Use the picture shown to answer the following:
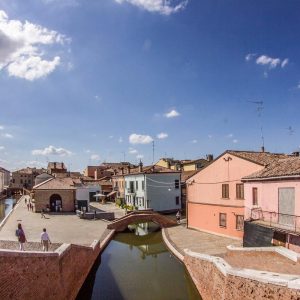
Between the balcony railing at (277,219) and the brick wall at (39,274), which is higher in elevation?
the balcony railing at (277,219)

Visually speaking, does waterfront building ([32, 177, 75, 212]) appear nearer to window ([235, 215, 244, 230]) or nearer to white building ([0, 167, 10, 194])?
window ([235, 215, 244, 230])

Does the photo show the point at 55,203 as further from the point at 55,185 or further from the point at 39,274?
the point at 39,274

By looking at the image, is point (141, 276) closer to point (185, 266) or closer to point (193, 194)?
point (185, 266)

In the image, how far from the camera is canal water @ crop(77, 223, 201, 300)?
2002cm

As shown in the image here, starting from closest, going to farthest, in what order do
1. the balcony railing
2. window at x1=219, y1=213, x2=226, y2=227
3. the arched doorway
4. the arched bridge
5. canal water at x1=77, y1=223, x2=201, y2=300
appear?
the balcony railing < canal water at x1=77, y1=223, x2=201, y2=300 < window at x1=219, y1=213, x2=226, y2=227 < the arched bridge < the arched doorway

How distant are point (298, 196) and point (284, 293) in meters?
9.25

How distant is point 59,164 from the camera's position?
10500 centimetres

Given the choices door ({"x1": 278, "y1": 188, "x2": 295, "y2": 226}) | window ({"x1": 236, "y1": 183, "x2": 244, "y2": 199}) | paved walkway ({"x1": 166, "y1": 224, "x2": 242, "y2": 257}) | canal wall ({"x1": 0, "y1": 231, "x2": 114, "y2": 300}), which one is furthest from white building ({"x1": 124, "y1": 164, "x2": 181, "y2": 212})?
canal wall ({"x1": 0, "y1": 231, "x2": 114, "y2": 300})

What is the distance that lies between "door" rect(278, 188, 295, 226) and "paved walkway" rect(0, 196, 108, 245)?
13594mm

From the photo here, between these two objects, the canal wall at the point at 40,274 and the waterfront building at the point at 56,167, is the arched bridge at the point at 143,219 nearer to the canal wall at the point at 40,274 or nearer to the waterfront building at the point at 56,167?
the canal wall at the point at 40,274

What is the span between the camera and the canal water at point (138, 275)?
20.0m

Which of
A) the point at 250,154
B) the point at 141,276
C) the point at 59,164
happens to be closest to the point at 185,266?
the point at 141,276

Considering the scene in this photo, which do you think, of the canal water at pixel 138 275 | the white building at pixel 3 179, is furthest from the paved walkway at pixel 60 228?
the white building at pixel 3 179

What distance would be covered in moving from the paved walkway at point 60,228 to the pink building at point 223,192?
31.1 ft
